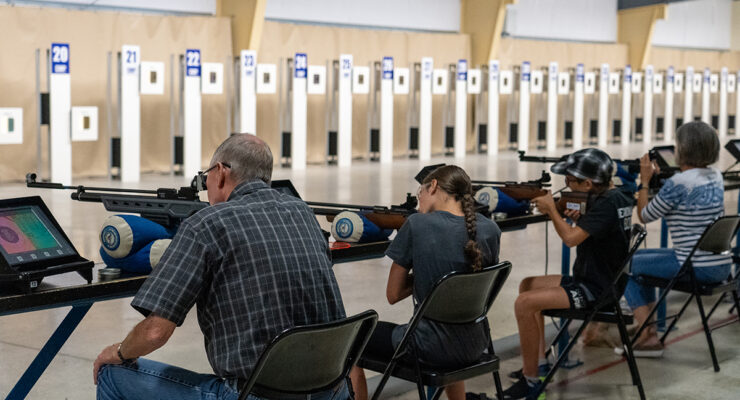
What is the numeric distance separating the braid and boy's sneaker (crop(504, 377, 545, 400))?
0.93 metres

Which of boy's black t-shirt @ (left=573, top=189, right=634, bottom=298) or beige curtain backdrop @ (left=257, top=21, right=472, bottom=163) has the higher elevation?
beige curtain backdrop @ (left=257, top=21, right=472, bottom=163)

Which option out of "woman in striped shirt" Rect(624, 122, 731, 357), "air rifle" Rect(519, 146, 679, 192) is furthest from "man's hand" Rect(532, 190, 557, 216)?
"air rifle" Rect(519, 146, 679, 192)

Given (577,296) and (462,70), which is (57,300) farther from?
(462,70)

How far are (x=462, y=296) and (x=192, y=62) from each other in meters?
10.1

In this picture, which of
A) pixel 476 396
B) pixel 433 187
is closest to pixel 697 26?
pixel 476 396

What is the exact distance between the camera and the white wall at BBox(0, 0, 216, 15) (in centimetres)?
1142

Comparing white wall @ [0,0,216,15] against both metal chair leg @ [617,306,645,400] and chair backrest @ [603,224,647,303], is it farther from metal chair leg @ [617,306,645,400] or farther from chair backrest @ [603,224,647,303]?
metal chair leg @ [617,306,645,400]

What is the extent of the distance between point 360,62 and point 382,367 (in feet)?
40.9

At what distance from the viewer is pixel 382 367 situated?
297 centimetres

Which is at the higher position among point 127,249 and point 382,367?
point 127,249

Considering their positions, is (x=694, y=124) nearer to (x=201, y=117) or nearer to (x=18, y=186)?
(x=18, y=186)

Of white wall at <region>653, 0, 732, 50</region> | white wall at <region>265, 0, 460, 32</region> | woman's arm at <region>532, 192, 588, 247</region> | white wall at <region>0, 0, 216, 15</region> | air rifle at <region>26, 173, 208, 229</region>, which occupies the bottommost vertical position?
woman's arm at <region>532, 192, 588, 247</region>

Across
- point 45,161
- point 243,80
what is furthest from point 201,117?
point 45,161

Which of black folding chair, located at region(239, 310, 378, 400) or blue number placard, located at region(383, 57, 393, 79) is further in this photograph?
blue number placard, located at region(383, 57, 393, 79)
